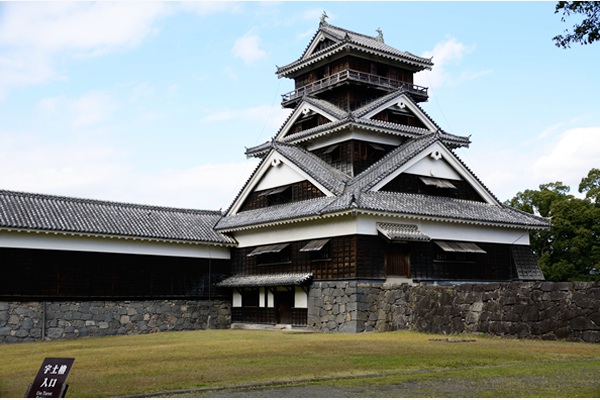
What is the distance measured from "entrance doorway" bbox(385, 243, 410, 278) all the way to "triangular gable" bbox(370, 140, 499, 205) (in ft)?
9.48

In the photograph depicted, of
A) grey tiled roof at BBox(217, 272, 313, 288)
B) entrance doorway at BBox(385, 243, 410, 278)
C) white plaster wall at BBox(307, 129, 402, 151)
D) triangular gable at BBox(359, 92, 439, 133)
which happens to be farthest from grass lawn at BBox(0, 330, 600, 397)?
triangular gable at BBox(359, 92, 439, 133)

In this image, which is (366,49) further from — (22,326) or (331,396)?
(331,396)

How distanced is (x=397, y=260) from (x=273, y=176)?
28.5 ft

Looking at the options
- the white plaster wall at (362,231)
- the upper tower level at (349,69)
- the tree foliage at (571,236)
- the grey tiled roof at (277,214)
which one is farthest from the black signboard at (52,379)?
the tree foliage at (571,236)

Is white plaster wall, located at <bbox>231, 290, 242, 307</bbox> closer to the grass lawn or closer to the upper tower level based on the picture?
the upper tower level

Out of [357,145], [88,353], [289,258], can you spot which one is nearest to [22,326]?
[88,353]

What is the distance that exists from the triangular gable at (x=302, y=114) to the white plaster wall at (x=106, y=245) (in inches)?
295

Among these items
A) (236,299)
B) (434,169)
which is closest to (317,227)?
(434,169)

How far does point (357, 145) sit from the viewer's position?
34.2 m

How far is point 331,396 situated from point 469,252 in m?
22.6

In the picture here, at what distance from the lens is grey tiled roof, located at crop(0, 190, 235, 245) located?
1206 inches

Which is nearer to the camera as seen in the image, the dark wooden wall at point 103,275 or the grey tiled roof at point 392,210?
the grey tiled roof at point 392,210

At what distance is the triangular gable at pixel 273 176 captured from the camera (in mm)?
34094

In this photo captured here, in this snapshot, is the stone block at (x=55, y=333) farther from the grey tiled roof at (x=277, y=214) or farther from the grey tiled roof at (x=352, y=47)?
the grey tiled roof at (x=352, y=47)
